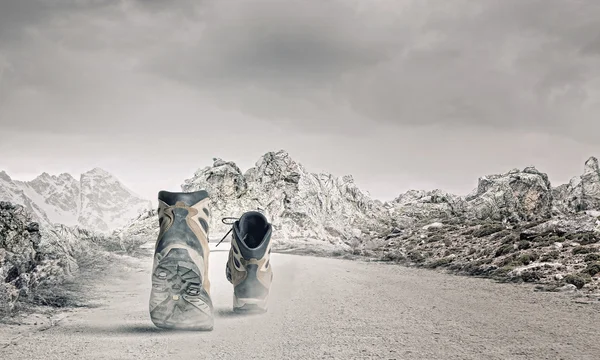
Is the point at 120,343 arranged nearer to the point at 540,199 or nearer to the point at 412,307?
the point at 412,307

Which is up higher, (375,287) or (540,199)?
(540,199)

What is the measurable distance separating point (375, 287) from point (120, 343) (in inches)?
383

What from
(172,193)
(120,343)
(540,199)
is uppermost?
(540,199)

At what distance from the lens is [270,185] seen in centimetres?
7362

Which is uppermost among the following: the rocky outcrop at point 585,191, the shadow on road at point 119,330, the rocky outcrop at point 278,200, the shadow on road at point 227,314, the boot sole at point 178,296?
the rocky outcrop at point 585,191

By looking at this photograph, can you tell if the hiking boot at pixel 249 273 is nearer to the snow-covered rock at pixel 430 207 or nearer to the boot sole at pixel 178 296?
the boot sole at pixel 178 296

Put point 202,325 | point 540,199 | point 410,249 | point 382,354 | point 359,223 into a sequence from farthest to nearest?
point 359,223 < point 540,199 < point 410,249 < point 202,325 < point 382,354

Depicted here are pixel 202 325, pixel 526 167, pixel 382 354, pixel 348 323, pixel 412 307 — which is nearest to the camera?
pixel 382 354

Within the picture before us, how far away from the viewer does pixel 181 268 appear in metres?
7.14

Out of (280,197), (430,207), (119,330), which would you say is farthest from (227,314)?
(430,207)

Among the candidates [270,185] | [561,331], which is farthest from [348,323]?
[270,185]

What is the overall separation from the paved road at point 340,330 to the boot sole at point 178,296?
0.22 metres

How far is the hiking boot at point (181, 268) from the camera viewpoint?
706 cm

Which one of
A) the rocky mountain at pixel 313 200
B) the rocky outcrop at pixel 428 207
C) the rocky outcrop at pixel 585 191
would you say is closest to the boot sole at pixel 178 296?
the rocky mountain at pixel 313 200
